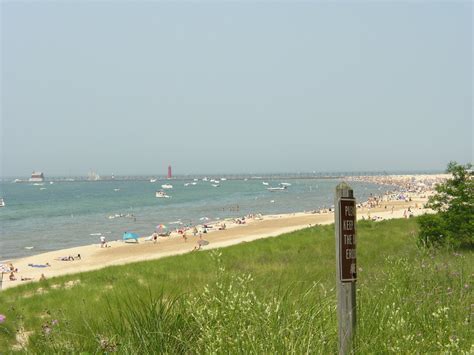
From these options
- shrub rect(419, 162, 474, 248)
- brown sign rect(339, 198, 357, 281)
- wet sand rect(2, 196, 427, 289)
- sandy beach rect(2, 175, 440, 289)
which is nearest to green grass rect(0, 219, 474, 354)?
brown sign rect(339, 198, 357, 281)

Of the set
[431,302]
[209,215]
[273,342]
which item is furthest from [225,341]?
[209,215]

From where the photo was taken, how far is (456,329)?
180 inches

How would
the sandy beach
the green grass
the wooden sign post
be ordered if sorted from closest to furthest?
the green grass, the wooden sign post, the sandy beach

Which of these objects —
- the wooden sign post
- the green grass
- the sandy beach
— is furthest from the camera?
the sandy beach

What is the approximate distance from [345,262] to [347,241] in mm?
162

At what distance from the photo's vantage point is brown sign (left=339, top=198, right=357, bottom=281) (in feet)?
13.3

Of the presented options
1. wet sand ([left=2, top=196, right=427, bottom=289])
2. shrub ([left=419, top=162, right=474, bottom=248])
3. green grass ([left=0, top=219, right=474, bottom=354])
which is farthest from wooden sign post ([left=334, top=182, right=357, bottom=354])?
wet sand ([left=2, top=196, right=427, bottom=289])

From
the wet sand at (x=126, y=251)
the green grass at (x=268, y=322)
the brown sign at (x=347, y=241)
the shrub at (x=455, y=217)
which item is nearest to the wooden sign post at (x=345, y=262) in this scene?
the brown sign at (x=347, y=241)

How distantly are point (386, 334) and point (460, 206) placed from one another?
1123 centimetres

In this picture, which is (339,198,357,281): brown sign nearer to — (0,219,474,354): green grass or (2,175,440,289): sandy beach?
(0,219,474,354): green grass

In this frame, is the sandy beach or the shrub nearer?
the shrub

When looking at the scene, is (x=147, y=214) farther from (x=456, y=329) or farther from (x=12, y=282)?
(x=456, y=329)

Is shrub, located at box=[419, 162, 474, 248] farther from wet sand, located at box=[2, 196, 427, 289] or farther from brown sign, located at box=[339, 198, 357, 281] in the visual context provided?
wet sand, located at box=[2, 196, 427, 289]

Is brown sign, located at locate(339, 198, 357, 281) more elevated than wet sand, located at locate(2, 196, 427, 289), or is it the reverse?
brown sign, located at locate(339, 198, 357, 281)
